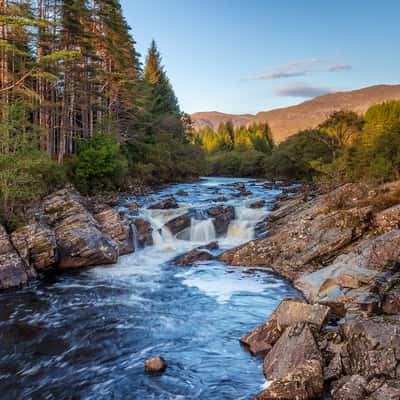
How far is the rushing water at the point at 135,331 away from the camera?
7684 mm

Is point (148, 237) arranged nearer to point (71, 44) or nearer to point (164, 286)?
point (164, 286)

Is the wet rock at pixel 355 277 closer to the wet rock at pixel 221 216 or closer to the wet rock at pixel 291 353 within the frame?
the wet rock at pixel 291 353

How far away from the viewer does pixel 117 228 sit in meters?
19.3

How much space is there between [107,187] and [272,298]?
2036 centimetres

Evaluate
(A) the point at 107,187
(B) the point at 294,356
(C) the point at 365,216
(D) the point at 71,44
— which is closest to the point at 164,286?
(B) the point at 294,356

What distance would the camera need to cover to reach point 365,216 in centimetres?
1496

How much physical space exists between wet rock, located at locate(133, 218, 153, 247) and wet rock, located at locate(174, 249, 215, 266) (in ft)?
10.5

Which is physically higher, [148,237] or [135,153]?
[135,153]

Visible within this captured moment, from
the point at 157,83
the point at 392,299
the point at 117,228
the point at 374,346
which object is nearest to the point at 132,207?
the point at 117,228

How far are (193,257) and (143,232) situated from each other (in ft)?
14.6

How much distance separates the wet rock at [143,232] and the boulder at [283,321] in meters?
11.7

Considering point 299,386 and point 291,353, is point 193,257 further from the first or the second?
point 299,386

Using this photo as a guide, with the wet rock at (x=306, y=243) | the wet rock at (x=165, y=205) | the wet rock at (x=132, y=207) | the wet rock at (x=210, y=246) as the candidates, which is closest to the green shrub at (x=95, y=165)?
the wet rock at (x=132, y=207)

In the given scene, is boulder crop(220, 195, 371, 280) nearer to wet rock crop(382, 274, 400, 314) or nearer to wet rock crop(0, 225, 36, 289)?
wet rock crop(382, 274, 400, 314)
